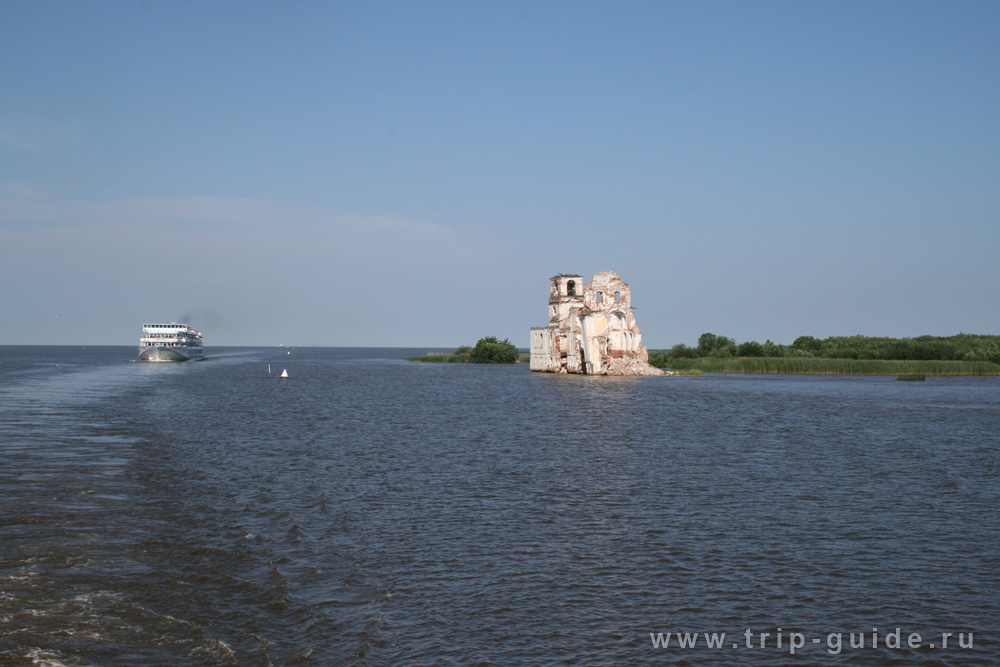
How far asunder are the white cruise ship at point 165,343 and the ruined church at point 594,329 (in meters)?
77.8

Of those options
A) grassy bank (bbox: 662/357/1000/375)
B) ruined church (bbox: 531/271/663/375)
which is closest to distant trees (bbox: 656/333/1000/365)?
grassy bank (bbox: 662/357/1000/375)

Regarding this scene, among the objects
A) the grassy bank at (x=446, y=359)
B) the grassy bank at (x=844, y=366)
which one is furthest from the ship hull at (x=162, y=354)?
the grassy bank at (x=844, y=366)

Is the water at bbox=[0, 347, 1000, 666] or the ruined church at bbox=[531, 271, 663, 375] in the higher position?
the ruined church at bbox=[531, 271, 663, 375]

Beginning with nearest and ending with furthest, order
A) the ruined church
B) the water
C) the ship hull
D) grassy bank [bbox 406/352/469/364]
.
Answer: the water, the ruined church, the ship hull, grassy bank [bbox 406/352/469/364]

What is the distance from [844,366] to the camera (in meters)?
95.9

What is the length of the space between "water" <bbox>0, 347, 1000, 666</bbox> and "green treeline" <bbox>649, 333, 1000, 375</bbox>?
204 ft

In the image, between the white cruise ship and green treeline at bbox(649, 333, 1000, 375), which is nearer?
green treeline at bbox(649, 333, 1000, 375)

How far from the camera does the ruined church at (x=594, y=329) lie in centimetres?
8962

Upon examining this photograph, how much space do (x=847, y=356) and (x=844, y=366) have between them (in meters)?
16.0

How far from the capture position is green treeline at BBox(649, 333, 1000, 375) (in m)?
94.0

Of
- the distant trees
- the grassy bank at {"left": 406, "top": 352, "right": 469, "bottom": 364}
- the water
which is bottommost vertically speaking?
the water

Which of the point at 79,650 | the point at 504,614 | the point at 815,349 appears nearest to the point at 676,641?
the point at 504,614

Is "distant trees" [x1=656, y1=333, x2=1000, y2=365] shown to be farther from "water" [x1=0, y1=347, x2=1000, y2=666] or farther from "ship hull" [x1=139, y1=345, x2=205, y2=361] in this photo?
"ship hull" [x1=139, y1=345, x2=205, y2=361]

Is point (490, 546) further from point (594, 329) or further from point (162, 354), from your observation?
point (162, 354)
